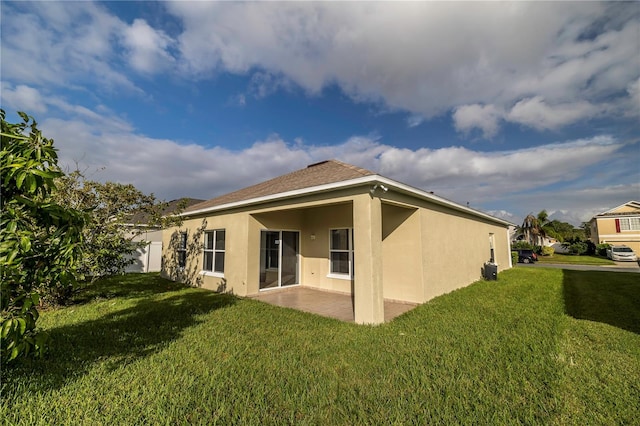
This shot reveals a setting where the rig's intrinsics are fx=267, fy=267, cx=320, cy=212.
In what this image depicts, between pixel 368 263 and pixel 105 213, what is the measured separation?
863cm

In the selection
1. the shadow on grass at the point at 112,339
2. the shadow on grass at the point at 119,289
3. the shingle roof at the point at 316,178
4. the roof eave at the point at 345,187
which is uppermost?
the shingle roof at the point at 316,178

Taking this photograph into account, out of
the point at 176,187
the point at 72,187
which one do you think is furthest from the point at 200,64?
the point at 176,187

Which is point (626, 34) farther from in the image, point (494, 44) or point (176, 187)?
point (176, 187)

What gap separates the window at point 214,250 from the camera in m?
11.0

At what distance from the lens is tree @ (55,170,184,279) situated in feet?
26.5

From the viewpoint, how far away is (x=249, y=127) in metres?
14.4

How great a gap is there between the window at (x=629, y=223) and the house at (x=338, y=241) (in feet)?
110

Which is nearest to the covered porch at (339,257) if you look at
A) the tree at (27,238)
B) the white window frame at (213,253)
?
the white window frame at (213,253)

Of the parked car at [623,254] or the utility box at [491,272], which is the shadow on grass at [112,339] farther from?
the parked car at [623,254]

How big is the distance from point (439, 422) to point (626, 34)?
36.5 feet

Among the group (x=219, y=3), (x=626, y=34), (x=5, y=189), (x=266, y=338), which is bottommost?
(x=266, y=338)

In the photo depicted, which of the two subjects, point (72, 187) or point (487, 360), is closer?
Result: point (487, 360)

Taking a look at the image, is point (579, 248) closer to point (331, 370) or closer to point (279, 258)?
point (279, 258)

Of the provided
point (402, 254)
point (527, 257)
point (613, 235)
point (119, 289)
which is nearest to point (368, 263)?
point (402, 254)
